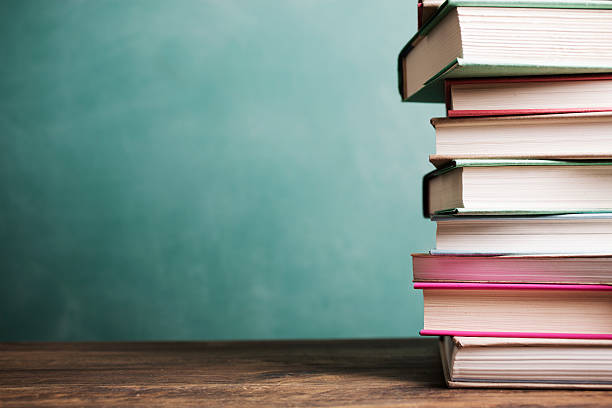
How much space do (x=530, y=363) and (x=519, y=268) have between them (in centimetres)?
10

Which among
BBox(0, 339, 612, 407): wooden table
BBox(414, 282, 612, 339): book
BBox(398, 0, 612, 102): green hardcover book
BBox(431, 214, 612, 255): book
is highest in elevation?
BBox(398, 0, 612, 102): green hardcover book

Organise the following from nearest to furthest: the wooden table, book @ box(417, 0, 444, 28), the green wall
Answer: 1. the wooden table
2. book @ box(417, 0, 444, 28)
3. the green wall

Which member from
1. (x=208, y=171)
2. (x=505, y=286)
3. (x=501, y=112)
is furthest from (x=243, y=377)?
(x=208, y=171)

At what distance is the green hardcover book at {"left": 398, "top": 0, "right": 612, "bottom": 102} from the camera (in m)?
0.64

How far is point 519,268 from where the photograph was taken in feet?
2.07

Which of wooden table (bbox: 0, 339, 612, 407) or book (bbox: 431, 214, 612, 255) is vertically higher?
book (bbox: 431, 214, 612, 255)

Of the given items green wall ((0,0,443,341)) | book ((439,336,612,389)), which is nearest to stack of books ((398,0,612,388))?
book ((439,336,612,389))

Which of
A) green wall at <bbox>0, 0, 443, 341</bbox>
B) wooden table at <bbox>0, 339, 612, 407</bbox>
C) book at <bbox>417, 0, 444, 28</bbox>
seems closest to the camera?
wooden table at <bbox>0, 339, 612, 407</bbox>

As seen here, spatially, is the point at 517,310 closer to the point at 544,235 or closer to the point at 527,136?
the point at 544,235

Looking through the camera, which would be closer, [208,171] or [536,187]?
[536,187]

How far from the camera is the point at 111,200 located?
153 cm

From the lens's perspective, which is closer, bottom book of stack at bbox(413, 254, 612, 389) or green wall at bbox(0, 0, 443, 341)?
bottom book of stack at bbox(413, 254, 612, 389)

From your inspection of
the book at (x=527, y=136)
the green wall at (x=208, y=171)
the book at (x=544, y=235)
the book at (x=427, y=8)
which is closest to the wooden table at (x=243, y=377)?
the book at (x=544, y=235)

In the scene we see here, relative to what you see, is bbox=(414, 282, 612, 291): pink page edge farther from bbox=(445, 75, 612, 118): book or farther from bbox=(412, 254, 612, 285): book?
bbox=(445, 75, 612, 118): book
